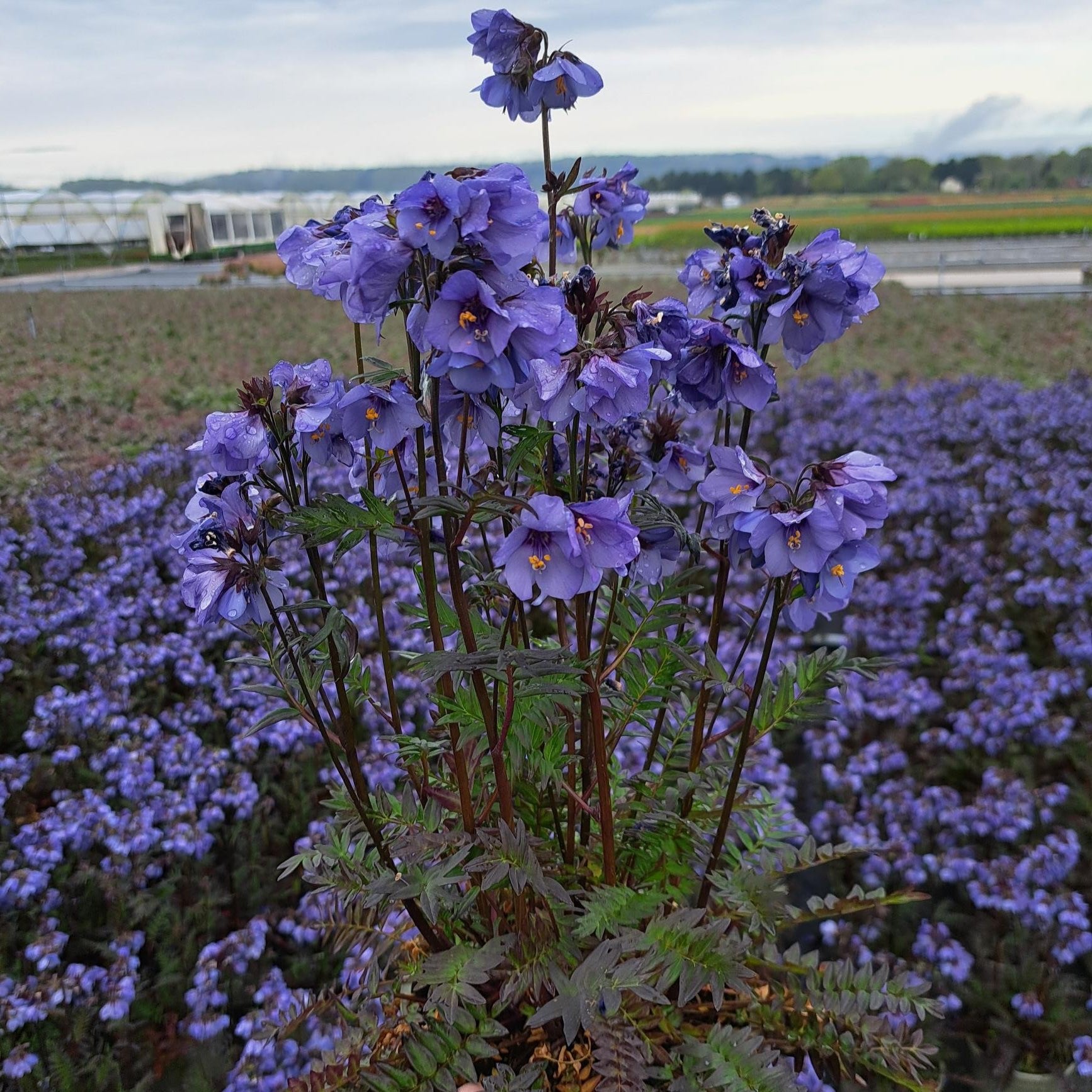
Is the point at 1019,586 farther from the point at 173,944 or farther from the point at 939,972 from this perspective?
the point at 173,944

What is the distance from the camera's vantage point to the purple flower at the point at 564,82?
1367mm

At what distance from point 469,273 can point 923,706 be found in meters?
3.32

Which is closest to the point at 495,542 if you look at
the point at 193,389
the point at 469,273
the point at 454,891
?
the point at 454,891

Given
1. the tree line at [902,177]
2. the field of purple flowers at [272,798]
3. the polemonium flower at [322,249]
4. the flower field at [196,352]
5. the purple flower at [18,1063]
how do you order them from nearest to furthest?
1. the polemonium flower at [322,249]
2. the purple flower at [18,1063]
3. the field of purple flowers at [272,798]
4. the flower field at [196,352]
5. the tree line at [902,177]

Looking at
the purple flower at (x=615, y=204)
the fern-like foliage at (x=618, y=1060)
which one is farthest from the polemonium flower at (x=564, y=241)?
the fern-like foliage at (x=618, y=1060)

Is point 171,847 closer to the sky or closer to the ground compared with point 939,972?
closer to the sky

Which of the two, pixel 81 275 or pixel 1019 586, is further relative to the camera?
pixel 81 275

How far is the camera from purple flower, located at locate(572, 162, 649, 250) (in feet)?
5.59

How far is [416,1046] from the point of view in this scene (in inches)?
51.8

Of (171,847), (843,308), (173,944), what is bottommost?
(173,944)

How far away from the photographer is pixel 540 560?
45.6 inches

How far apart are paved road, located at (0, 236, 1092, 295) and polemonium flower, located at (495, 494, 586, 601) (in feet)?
57.0

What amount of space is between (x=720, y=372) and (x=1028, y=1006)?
86.3 inches

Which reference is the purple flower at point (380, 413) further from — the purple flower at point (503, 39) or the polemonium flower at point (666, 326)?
the purple flower at point (503, 39)
